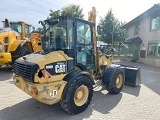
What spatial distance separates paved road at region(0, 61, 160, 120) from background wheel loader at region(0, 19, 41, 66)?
9.76ft

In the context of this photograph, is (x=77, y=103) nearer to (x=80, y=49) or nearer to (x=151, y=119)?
(x=80, y=49)

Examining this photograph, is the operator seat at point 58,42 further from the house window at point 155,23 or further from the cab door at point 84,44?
the house window at point 155,23

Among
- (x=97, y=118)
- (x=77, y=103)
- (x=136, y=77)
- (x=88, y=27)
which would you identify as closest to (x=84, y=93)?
(x=77, y=103)

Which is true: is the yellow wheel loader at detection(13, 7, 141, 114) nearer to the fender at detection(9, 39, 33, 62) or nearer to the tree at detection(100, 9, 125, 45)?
the fender at detection(9, 39, 33, 62)

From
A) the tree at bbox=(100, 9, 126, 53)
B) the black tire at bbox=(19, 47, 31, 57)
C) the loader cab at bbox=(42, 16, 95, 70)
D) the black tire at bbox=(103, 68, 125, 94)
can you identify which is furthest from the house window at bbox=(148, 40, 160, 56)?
the tree at bbox=(100, 9, 126, 53)

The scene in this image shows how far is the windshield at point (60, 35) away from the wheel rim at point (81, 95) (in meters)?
1.24

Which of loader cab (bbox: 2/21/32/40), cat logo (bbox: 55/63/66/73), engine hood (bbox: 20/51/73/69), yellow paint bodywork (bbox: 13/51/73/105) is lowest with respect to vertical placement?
yellow paint bodywork (bbox: 13/51/73/105)

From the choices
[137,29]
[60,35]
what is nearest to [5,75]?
[60,35]

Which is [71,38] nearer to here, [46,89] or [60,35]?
[60,35]

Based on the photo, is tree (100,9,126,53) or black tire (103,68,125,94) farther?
tree (100,9,126,53)

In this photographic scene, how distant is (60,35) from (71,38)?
401 millimetres

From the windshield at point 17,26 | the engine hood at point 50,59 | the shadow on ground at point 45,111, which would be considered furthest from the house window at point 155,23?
the engine hood at point 50,59

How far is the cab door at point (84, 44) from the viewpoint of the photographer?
5125mm

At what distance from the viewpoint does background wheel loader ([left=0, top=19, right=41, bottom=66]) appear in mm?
9062
